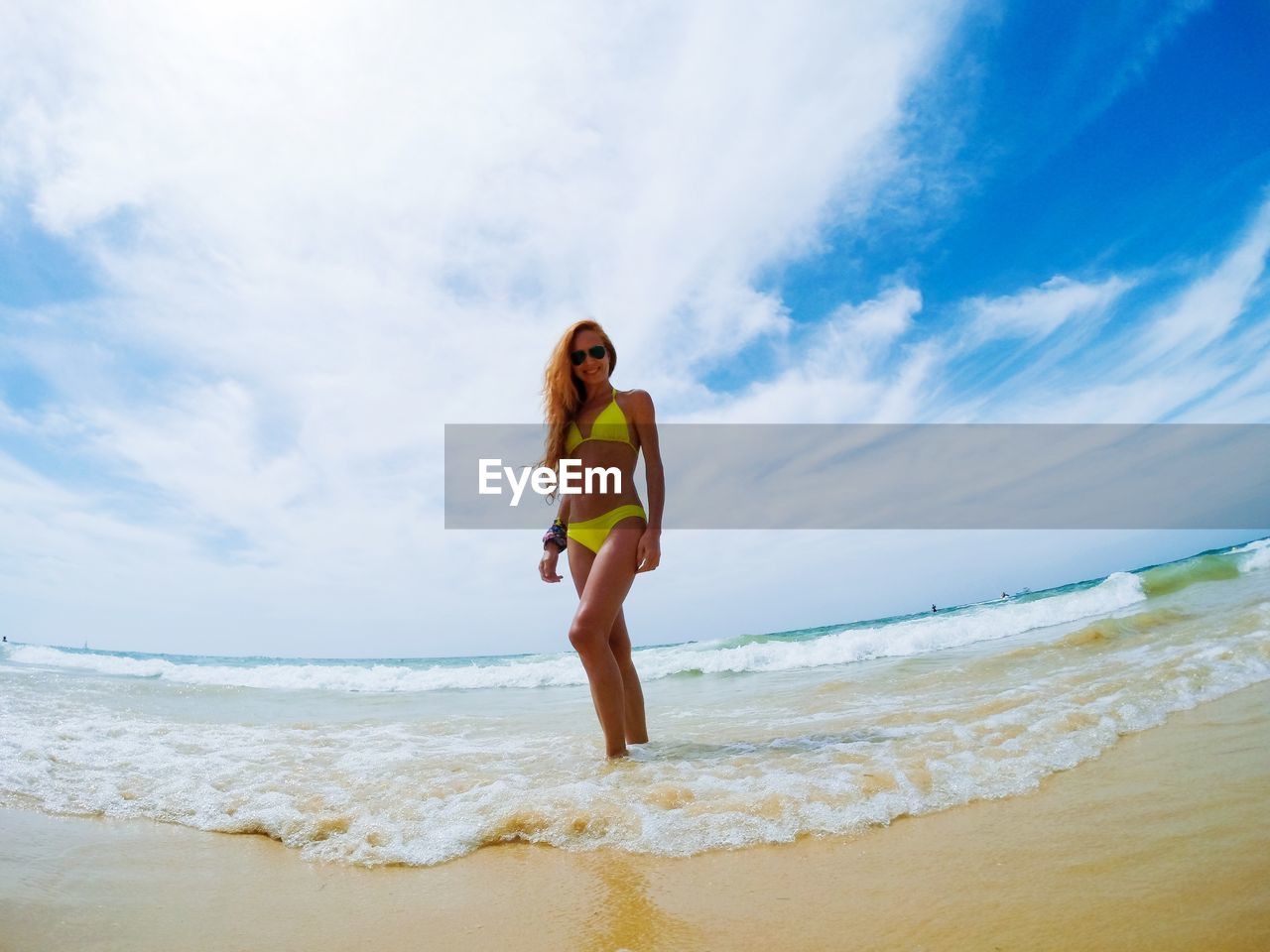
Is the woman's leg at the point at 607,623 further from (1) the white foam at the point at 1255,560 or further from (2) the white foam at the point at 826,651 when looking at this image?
(1) the white foam at the point at 1255,560

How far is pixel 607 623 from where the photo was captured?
3463 millimetres

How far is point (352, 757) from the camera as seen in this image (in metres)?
4.09

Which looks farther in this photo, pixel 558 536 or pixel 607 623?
pixel 558 536

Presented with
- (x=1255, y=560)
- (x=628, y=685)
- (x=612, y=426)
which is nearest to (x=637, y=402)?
(x=612, y=426)

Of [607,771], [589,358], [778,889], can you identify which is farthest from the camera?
[589,358]

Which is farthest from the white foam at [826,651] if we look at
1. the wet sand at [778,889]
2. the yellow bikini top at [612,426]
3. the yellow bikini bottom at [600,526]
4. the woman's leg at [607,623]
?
the wet sand at [778,889]

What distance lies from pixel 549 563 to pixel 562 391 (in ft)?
3.35

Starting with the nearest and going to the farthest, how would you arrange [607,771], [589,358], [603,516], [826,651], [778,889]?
[778,889]
[607,771]
[603,516]
[589,358]
[826,651]

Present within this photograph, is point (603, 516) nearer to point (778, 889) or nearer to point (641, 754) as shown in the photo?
point (641, 754)

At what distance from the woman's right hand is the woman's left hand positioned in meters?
0.63

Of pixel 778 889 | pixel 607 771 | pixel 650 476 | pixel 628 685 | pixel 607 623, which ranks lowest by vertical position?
pixel 778 889

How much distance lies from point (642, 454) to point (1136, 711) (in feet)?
8.93

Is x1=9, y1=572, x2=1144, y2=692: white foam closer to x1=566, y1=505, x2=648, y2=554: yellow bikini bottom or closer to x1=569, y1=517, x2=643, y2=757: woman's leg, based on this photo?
x1=566, y1=505, x2=648, y2=554: yellow bikini bottom

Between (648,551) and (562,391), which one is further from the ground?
(562,391)
